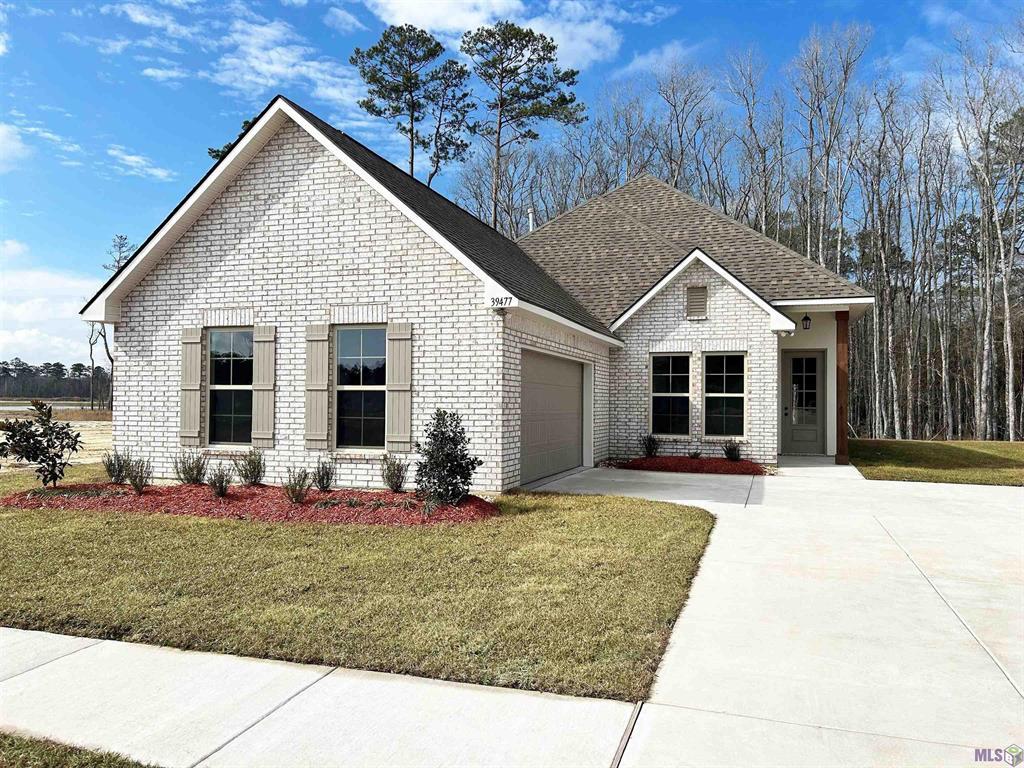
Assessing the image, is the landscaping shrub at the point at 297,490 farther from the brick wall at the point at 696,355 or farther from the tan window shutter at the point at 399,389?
the brick wall at the point at 696,355

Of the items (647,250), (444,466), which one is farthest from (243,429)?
(647,250)

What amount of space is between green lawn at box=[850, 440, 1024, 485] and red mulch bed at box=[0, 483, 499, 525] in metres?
8.88

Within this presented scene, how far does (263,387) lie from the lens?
1030 cm

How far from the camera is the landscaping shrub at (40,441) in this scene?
9578 millimetres

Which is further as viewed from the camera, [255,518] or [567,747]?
[255,518]

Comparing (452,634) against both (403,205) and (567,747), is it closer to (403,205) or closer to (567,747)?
(567,747)

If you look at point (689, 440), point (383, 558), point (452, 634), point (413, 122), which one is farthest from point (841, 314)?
point (413, 122)

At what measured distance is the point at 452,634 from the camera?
422 centimetres

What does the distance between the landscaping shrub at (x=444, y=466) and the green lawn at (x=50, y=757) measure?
5.46 meters

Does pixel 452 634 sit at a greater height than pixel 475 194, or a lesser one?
lesser

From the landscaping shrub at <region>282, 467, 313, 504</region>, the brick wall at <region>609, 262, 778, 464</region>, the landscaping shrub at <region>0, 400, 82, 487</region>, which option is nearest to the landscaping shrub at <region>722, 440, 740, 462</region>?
the brick wall at <region>609, 262, 778, 464</region>

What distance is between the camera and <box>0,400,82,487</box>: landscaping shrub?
31.4ft

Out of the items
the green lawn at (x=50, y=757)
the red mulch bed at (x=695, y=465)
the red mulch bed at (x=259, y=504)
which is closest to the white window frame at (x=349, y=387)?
the red mulch bed at (x=259, y=504)

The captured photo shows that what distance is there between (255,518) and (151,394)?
159 inches
